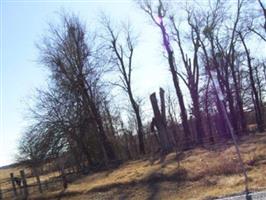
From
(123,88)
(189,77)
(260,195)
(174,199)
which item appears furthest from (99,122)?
(260,195)

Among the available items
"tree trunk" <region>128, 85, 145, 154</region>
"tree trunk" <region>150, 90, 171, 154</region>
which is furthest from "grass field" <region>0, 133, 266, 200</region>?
"tree trunk" <region>128, 85, 145, 154</region>

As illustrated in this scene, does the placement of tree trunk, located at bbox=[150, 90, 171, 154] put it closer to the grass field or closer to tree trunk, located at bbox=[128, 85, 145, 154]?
the grass field

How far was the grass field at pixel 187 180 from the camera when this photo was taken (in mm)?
19531

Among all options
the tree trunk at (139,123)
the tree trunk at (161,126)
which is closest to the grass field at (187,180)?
the tree trunk at (161,126)

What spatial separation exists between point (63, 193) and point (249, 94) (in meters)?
40.5

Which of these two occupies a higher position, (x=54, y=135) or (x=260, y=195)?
(x=54, y=135)

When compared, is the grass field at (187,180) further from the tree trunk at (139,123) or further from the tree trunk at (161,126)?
the tree trunk at (139,123)

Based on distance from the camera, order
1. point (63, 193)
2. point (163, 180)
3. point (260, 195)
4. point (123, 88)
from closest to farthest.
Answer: point (260, 195)
point (163, 180)
point (63, 193)
point (123, 88)

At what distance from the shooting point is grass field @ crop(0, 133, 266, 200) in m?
19.5

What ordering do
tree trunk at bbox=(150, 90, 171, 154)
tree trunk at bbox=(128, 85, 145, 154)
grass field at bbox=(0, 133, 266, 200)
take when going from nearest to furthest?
grass field at bbox=(0, 133, 266, 200) < tree trunk at bbox=(150, 90, 171, 154) < tree trunk at bbox=(128, 85, 145, 154)

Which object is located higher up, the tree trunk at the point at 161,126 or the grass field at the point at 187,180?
the tree trunk at the point at 161,126

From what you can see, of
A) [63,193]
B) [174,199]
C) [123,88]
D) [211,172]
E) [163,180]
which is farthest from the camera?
[123,88]

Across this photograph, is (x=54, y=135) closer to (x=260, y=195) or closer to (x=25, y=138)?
(x=25, y=138)

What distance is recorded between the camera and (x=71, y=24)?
151 feet
